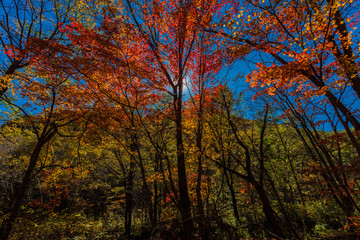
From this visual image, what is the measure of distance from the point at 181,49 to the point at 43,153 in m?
15.1

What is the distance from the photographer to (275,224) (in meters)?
4.59

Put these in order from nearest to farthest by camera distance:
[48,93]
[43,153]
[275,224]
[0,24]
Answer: [275,224] → [0,24] → [48,93] → [43,153]

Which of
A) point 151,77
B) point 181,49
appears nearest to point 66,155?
point 151,77

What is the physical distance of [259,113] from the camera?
7645 mm

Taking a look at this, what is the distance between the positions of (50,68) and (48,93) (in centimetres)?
115

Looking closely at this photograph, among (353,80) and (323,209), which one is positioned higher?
(353,80)

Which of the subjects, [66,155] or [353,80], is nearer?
[353,80]

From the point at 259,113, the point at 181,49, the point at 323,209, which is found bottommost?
the point at 323,209

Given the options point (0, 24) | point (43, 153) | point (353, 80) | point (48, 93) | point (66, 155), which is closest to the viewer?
point (353, 80)

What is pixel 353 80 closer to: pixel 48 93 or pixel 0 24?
pixel 48 93

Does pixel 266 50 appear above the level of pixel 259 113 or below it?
above

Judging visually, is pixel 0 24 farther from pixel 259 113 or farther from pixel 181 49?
pixel 259 113

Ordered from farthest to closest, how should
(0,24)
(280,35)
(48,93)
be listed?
(48,93), (280,35), (0,24)

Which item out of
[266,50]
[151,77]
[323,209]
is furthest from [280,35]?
[323,209]
